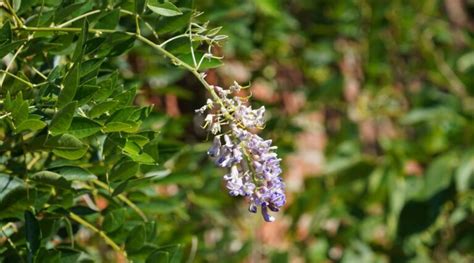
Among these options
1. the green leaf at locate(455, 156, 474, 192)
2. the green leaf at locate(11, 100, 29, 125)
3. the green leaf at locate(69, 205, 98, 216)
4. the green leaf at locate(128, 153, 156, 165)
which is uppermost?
the green leaf at locate(11, 100, 29, 125)

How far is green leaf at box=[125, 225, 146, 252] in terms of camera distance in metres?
1.44

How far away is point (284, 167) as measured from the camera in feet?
8.12

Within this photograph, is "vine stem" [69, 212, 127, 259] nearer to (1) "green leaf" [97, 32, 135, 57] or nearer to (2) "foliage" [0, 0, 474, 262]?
(2) "foliage" [0, 0, 474, 262]

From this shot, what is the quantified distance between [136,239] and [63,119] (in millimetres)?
360

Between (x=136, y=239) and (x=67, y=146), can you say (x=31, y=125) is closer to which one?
(x=67, y=146)

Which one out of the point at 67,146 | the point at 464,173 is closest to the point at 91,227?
the point at 67,146

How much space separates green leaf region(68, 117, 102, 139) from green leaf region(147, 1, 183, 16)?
0.17 m

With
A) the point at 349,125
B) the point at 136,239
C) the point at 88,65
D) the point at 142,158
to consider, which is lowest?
the point at 349,125

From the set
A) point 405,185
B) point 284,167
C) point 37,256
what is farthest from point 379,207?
point 37,256

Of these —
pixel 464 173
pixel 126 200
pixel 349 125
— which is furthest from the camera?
pixel 349 125

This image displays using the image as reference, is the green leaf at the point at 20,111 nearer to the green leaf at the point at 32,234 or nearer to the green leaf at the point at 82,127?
the green leaf at the point at 82,127

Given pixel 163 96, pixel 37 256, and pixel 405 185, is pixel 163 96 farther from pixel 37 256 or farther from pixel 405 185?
pixel 37 256

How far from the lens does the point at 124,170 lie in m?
1.29

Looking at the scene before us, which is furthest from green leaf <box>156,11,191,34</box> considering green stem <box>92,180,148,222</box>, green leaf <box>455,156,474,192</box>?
green leaf <box>455,156,474,192</box>
